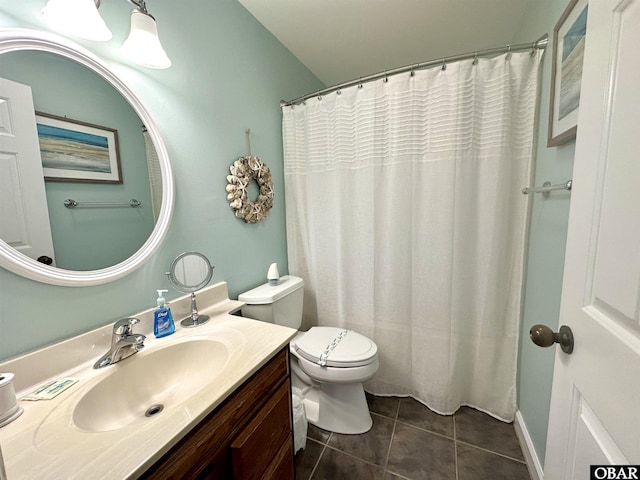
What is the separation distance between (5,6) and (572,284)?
5.25ft

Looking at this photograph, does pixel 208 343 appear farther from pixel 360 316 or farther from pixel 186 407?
pixel 360 316

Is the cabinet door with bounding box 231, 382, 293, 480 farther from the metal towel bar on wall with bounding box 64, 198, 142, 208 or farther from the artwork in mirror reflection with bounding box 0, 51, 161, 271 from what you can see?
the metal towel bar on wall with bounding box 64, 198, 142, 208

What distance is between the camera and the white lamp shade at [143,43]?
864 mm

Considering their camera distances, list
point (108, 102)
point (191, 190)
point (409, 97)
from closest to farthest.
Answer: point (108, 102) → point (191, 190) → point (409, 97)

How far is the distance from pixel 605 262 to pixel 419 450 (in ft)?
4.45

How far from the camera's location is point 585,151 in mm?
532

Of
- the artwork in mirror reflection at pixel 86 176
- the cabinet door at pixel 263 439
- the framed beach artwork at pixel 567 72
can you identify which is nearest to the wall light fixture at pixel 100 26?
the artwork in mirror reflection at pixel 86 176

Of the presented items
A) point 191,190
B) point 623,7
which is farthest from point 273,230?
point 623,7

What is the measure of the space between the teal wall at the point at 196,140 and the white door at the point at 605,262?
1329mm

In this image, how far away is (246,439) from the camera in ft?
2.42

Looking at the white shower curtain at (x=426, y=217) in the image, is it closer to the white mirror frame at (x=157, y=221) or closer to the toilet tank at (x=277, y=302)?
the toilet tank at (x=277, y=302)

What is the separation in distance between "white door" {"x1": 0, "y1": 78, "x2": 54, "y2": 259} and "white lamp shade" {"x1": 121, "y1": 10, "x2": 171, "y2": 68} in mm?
339

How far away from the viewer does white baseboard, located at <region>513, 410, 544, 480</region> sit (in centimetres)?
113

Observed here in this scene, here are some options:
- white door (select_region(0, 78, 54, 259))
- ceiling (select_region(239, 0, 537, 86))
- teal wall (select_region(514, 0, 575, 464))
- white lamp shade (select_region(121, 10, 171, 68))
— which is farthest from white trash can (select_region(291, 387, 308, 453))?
ceiling (select_region(239, 0, 537, 86))
